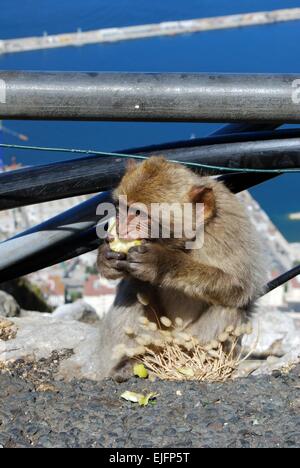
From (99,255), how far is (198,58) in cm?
3216

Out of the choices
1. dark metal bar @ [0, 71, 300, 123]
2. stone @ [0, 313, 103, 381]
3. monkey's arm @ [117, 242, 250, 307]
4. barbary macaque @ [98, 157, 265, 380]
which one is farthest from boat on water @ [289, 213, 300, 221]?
dark metal bar @ [0, 71, 300, 123]

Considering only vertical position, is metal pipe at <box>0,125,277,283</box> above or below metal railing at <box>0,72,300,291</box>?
below

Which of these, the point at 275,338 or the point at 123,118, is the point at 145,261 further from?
the point at 275,338

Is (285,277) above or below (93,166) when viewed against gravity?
below

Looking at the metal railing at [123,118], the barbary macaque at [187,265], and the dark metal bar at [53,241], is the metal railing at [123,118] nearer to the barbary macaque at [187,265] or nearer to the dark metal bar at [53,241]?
the dark metal bar at [53,241]

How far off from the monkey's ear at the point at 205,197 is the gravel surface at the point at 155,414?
31.2 inches

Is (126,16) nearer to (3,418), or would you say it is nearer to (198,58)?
(198,58)

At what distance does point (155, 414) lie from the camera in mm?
1924

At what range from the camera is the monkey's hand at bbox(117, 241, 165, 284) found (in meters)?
2.67

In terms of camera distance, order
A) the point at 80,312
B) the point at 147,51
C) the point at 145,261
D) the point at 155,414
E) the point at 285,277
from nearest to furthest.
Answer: the point at 155,414 < the point at 145,261 < the point at 285,277 < the point at 80,312 < the point at 147,51

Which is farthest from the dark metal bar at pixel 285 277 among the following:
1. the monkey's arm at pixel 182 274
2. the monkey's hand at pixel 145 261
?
the monkey's hand at pixel 145 261

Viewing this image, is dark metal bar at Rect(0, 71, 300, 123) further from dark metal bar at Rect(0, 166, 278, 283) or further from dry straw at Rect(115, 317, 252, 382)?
dry straw at Rect(115, 317, 252, 382)

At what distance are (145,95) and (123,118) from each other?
10 centimetres

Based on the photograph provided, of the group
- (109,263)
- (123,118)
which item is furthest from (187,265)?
(123,118)
